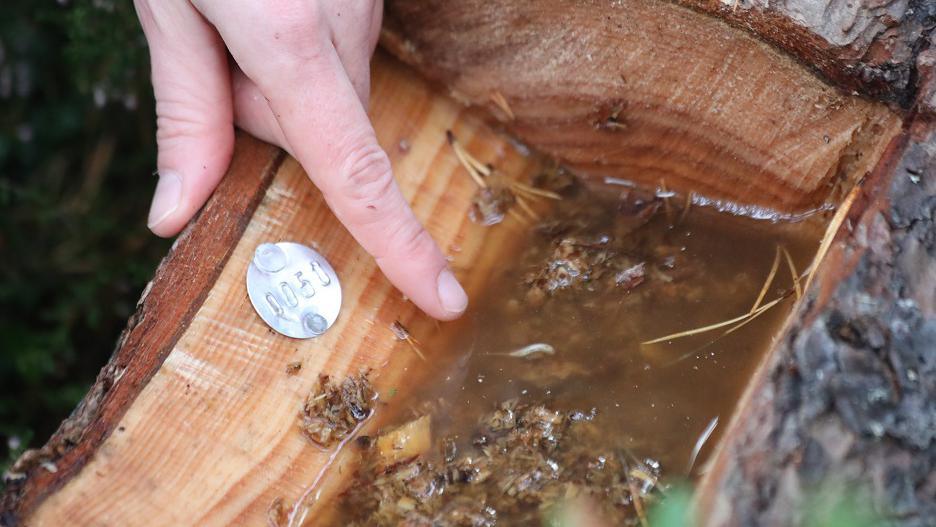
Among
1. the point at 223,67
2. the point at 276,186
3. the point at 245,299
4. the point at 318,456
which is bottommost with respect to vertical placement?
the point at 318,456

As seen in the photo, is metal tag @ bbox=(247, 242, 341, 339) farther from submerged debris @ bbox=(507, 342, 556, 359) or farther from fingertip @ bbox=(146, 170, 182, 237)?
submerged debris @ bbox=(507, 342, 556, 359)

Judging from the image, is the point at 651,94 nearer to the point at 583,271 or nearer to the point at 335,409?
the point at 583,271

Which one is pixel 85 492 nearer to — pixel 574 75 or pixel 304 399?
pixel 304 399

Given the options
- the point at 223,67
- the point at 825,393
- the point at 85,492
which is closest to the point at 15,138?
the point at 223,67

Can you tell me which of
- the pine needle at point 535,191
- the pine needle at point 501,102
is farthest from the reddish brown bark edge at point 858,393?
the pine needle at point 501,102

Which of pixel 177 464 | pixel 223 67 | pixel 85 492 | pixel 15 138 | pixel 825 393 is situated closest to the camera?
pixel 825 393

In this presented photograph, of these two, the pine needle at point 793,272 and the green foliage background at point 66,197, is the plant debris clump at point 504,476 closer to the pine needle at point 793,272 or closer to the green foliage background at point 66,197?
the pine needle at point 793,272
